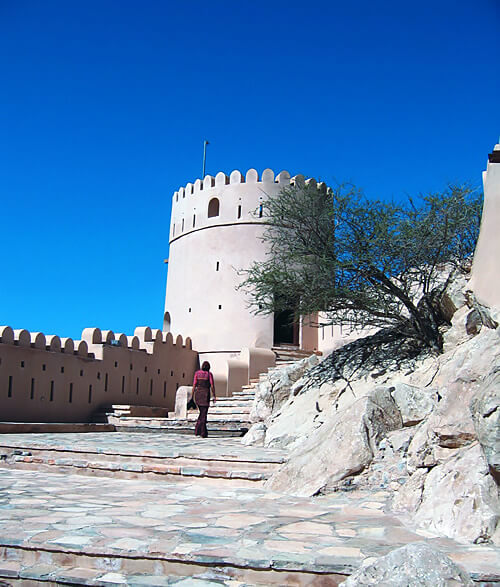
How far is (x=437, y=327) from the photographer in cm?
1176

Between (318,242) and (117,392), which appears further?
(117,392)

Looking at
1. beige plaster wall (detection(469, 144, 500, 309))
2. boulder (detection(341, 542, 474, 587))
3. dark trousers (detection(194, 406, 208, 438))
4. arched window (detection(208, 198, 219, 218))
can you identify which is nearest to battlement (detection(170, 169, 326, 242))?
arched window (detection(208, 198, 219, 218))

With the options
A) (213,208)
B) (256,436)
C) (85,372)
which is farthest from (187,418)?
(213,208)

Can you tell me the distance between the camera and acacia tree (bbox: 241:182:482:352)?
11.9m

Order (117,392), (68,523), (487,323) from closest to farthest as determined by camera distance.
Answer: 1. (68,523)
2. (487,323)
3. (117,392)

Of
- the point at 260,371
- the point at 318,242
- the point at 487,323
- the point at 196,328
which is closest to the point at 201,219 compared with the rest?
the point at 196,328

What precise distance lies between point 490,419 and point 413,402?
294cm

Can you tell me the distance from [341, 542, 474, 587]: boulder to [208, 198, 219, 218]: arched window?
20459mm

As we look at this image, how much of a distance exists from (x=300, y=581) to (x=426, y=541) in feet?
3.45

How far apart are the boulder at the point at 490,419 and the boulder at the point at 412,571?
0.92m

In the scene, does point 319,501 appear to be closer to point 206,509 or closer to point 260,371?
point 206,509

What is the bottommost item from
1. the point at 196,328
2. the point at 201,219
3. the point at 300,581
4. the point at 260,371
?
the point at 300,581

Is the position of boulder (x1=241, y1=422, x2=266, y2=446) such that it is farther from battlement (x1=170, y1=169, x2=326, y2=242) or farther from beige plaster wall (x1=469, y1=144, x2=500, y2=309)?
battlement (x1=170, y1=169, x2=326, y2=242)

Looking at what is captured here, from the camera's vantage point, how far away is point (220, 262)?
72.7 feet
